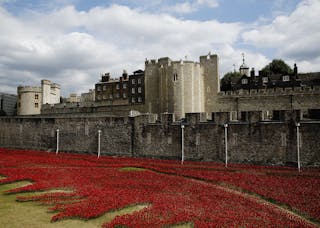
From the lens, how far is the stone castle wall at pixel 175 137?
2191cm

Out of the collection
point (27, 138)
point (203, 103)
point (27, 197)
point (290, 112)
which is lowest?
point (27, 197)

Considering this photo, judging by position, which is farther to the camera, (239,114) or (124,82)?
(124,82)

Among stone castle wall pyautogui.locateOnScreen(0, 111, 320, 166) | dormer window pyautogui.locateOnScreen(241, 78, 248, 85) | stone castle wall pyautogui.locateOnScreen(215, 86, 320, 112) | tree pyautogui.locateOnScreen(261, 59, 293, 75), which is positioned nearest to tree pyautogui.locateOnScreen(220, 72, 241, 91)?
tree pyautogui.locateOnScreen(261, 59, 293, 75)

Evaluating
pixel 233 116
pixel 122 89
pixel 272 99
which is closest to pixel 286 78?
pixel 272 99

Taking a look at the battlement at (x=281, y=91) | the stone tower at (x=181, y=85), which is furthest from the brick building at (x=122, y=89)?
the battlement at (x=281, y=91)

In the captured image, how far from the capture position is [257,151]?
22.9 metres

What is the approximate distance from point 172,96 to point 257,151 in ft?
104

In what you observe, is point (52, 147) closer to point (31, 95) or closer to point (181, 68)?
point (181, 68)

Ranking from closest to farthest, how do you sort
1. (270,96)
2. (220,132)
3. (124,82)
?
(220,132), (270,96), (124,82)

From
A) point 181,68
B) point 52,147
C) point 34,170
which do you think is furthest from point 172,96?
point 34,170

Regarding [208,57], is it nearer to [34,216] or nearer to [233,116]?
[233,116]

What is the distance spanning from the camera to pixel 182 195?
13.9 metres

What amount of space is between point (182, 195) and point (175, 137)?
12675 millimetres

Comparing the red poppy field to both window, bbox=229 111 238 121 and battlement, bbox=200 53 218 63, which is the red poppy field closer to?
window, bbox=229 111 238 121
